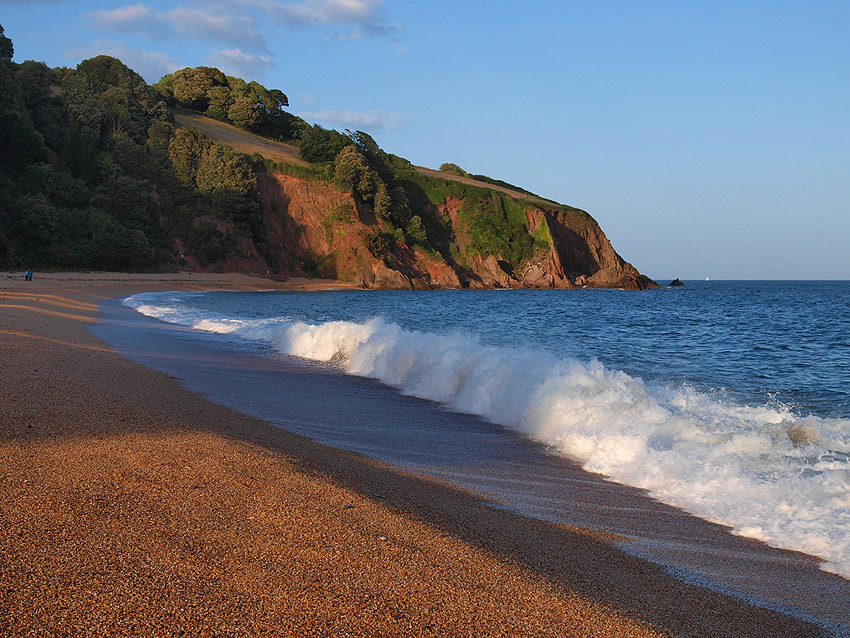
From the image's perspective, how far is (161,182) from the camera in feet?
203

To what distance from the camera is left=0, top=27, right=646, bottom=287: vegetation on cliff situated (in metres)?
49.6

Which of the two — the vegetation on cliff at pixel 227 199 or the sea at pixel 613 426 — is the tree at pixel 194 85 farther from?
the sea at pixel 613 426

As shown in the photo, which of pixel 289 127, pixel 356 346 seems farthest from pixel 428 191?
pixel 356 346

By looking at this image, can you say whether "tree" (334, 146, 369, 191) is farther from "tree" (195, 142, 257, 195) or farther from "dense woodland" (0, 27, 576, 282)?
"tree" (195, 142, 257, 195)

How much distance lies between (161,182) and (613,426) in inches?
2492

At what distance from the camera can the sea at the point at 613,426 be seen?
420 centimetres

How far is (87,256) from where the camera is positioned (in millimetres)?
48344

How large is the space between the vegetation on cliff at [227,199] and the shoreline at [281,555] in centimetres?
4575

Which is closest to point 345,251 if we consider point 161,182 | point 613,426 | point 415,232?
point 415,232

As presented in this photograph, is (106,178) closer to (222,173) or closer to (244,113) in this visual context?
(222,173)

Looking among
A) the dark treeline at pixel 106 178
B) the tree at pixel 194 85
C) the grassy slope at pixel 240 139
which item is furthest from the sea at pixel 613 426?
the tree at pixel 194 85

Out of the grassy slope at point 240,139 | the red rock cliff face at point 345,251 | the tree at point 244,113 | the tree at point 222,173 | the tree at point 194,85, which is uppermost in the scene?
the tree at point 194,85

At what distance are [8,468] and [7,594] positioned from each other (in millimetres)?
1825

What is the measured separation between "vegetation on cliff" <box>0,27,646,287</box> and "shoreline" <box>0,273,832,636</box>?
45.7 meters
